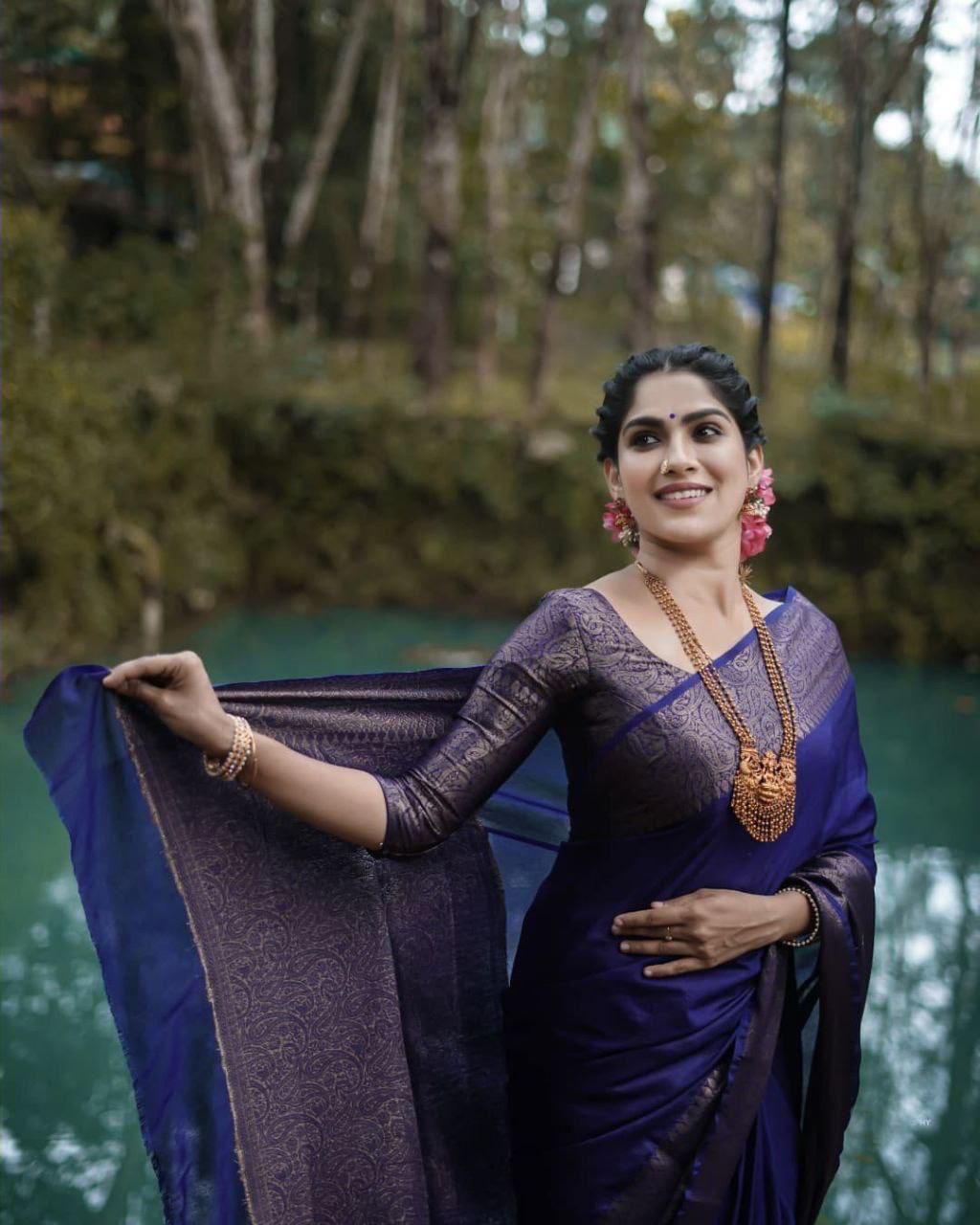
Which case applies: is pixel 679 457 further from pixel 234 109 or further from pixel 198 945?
pixel 234 109

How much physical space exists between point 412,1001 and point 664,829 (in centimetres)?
42

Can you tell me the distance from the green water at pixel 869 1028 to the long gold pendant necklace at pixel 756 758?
1.43 meters

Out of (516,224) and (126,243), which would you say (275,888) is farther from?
(516,224)

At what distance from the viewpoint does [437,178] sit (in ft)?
30.3

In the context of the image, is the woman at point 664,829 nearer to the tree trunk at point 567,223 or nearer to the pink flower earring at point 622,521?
the pink flower earring at point 622,521

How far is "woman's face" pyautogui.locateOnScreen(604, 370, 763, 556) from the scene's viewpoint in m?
1.58

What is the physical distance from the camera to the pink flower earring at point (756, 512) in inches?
67.7

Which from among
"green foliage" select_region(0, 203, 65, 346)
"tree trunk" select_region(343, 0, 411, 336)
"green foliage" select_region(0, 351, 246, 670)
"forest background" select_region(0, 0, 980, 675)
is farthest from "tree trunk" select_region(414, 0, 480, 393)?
"green foliage" select_region(0, 203, 65, 346)

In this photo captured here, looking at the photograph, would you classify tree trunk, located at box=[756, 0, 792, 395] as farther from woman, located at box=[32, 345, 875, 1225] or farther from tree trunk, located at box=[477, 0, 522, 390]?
woman, located at box=[32, 345, 875, 1225]

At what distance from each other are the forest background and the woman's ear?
15.1 feet

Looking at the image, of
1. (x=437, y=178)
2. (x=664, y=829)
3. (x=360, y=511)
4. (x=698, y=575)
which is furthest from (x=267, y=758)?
(x=437, y=178)

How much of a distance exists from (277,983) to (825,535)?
716cm

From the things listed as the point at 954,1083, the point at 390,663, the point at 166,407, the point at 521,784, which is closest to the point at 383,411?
the point at 166,407

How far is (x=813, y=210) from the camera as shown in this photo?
1552 cm
